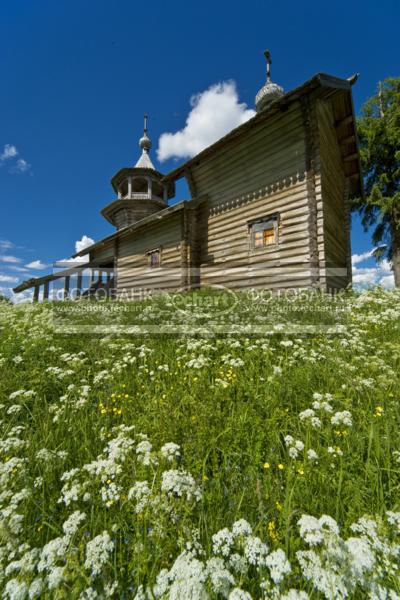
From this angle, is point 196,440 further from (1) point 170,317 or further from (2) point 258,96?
(2) point 258,96

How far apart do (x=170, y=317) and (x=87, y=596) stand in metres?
4.97

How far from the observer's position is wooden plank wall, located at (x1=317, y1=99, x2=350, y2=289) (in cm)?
816

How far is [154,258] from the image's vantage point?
13.1 meters

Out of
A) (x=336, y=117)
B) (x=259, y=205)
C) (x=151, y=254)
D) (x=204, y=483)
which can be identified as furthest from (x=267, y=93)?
(x=204, y=483)

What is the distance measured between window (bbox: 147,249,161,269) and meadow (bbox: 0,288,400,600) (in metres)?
9.04

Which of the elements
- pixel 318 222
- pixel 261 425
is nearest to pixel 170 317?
pixel 261 425

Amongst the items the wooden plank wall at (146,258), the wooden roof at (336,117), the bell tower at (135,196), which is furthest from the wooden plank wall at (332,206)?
the bell tower at (135,196)

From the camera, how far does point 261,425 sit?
2420mm

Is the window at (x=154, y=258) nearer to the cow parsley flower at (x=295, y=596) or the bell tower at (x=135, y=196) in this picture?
the bell tower at (x=135, y=196)

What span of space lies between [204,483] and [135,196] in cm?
2128

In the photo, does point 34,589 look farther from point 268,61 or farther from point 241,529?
point 268,61

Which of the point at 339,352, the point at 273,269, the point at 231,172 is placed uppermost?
the point at 231,172

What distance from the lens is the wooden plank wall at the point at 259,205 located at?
8289 millimetres

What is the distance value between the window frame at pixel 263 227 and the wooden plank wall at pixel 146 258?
3361 millimetres
